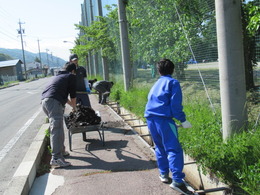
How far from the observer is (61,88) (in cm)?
480

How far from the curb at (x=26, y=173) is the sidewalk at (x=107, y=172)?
163 mm

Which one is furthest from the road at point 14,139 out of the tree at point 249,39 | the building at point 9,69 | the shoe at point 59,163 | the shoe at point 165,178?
the building at point 9,69

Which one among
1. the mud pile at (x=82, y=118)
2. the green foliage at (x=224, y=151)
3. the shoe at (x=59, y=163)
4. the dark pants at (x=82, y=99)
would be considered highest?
the dark pants at (x=82, y=99)

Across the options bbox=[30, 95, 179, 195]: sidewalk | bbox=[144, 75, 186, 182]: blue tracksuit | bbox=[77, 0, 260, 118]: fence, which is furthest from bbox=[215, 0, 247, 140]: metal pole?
bbox=[30, 95, 179, 195]: sidewalk

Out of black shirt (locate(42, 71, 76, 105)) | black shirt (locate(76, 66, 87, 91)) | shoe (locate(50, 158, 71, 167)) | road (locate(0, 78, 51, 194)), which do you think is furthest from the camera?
black shirt (locate(76, 66, 87, 91))

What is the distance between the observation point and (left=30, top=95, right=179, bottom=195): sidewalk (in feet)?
12.1

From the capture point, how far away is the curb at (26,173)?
11.5 feet

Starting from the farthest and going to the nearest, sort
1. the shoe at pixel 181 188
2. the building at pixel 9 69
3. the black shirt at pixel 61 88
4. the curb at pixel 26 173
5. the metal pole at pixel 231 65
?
the building at pixel 9 69, the black shirt at pixel 61 88, the metal pole at pixel 231 65, the curb at pixel 26 173, the shoe at pixel 181 188

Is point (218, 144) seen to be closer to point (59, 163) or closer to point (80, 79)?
point (59, 163)

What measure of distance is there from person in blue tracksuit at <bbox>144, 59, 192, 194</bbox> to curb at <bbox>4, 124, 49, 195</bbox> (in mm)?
1791

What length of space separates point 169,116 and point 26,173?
2.14 meters

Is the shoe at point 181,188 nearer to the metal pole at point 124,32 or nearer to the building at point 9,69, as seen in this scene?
the metal pole at point 124,32

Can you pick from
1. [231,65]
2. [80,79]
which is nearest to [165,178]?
[231,65]

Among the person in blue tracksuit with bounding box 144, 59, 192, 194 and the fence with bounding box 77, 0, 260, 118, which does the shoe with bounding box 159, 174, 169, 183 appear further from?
the fence with bounding box 77, 0, 260, 118
